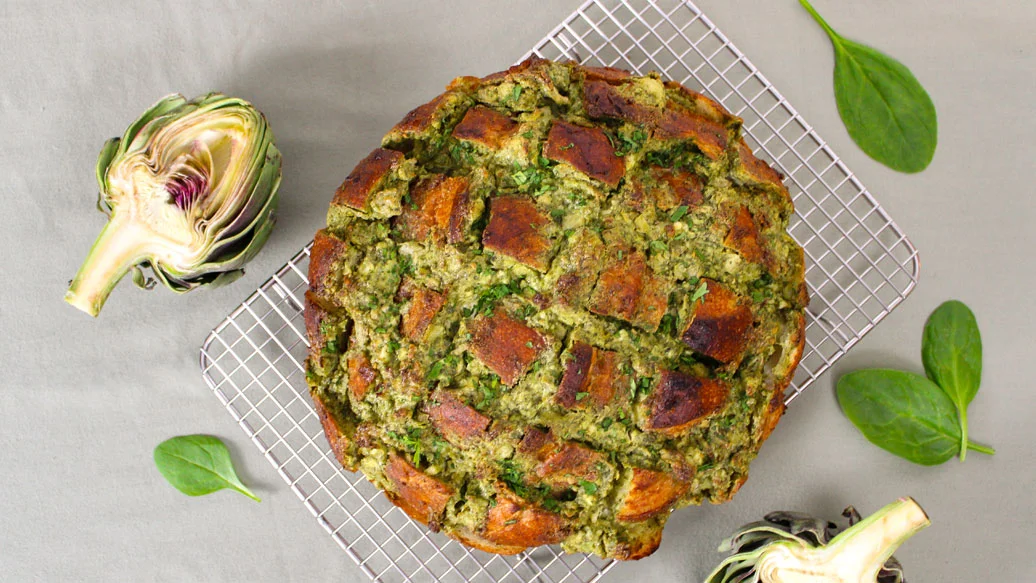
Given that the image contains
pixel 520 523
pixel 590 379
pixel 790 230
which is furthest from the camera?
pixel 790 230

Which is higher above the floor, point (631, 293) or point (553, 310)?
point (631, 293)

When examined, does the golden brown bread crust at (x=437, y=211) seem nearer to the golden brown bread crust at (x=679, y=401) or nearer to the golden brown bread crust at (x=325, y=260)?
the golden brown bread crust at (x=325, y=260)

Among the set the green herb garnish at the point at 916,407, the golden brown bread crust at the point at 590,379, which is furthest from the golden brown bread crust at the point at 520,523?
the green herb garnish at the point at 916,407

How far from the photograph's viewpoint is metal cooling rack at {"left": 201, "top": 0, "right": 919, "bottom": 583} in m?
3.38

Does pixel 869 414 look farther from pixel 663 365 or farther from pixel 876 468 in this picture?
pixel 663 365

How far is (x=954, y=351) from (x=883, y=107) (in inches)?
45.1

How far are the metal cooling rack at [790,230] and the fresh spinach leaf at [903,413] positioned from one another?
217mm

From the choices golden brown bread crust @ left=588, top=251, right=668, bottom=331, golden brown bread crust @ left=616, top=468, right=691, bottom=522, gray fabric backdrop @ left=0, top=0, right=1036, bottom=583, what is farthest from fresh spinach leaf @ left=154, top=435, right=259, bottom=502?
golden brown bread crust @ left=588, top=251, right=668, bottom=331

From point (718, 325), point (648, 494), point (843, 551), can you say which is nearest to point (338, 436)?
point (648, 494)

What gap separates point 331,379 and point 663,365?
1.17 m

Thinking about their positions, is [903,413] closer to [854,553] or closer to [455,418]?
[854,553]

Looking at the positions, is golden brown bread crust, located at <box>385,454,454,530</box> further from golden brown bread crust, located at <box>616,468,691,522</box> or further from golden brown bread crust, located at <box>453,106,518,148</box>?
golden brown bread crust, located at <box>453,106,518,148</box>

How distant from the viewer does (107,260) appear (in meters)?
3.11

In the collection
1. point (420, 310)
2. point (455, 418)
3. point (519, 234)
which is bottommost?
point (455, 418)
